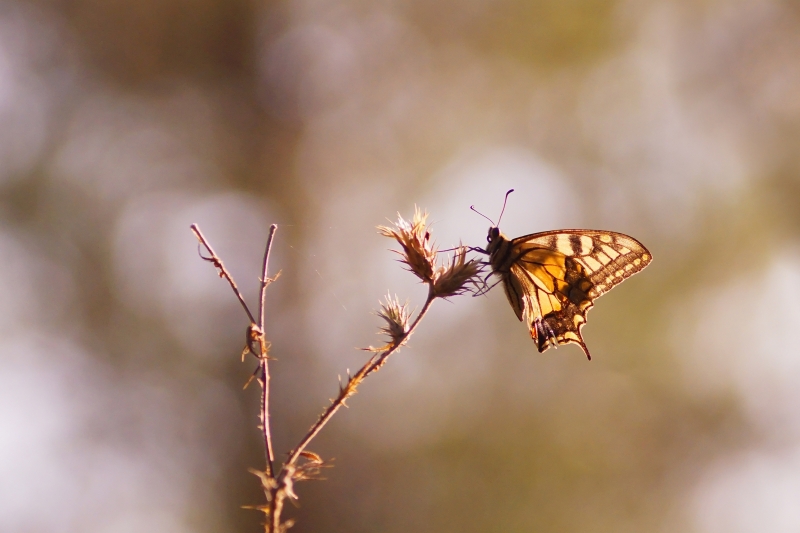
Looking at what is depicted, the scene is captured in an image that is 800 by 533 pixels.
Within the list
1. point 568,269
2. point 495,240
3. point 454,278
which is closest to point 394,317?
point 454,278

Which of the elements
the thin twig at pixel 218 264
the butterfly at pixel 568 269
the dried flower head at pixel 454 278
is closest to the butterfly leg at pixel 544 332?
the butterfly at pixel 568 269

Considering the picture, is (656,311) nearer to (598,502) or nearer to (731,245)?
(731,245)

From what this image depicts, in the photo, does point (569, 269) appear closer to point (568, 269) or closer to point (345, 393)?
point (568, 269)

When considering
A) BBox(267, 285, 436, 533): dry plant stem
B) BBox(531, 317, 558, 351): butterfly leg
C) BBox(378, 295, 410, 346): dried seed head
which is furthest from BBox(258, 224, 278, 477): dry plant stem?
BBox(531, 317, 558, 351): butterfly leg

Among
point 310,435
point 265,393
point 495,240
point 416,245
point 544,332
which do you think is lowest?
point 310,435

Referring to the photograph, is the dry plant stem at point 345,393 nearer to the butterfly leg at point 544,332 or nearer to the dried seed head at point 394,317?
the dried seed head at point 394,317

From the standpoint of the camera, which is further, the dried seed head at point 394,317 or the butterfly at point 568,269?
the butterfly at point 568,269
